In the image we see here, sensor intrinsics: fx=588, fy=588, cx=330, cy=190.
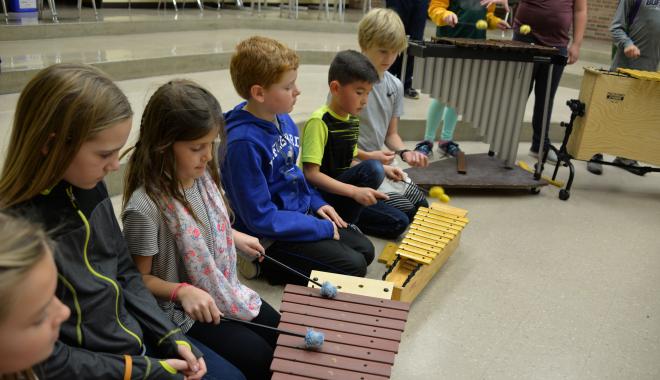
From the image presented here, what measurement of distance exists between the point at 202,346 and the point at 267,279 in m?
1.02

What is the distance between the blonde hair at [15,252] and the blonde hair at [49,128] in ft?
1.07

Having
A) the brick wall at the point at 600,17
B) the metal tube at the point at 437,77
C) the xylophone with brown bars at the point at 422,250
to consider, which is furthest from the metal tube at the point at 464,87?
the brick wall at the point at 600,17

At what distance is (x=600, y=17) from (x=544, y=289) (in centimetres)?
733

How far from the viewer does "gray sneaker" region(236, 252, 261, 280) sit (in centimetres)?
272

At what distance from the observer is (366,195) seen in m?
2.69

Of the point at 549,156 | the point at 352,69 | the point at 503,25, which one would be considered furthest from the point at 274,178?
the point at 549,156

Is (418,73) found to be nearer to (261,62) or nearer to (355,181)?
(355,181)

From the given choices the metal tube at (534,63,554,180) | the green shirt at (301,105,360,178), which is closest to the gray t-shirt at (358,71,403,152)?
the green shirt at (301,105,360,178)

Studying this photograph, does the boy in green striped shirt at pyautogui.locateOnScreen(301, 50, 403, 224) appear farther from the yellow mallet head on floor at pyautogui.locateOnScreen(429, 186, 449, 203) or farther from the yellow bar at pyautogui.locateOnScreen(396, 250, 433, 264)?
the yellow mallet head on floor at pyautogui.locateOnScreen(429, 186, 449, 203)

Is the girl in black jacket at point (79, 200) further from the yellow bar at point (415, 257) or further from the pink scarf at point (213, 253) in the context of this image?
the yellow bar at point (415, 257)

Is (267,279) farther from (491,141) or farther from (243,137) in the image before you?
(491,141)

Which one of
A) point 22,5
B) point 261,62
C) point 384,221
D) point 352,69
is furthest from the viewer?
point 22,5

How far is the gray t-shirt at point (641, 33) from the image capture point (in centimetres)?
423

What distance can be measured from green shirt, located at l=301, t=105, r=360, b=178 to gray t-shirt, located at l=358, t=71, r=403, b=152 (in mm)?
338
